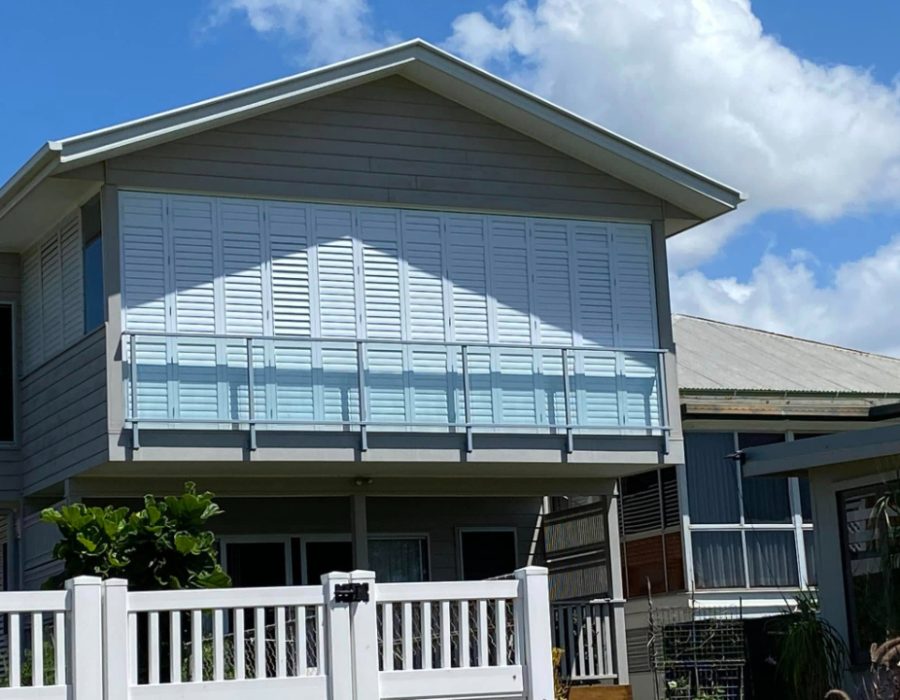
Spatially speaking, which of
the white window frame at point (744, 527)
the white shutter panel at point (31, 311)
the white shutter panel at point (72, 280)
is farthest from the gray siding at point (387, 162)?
the white window frame at point (744, 527)

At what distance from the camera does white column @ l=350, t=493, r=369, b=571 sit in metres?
20.4

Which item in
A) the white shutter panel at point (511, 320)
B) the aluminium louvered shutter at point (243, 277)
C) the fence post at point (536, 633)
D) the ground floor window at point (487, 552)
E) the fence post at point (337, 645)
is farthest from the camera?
the ground floor window at point (487, 552)

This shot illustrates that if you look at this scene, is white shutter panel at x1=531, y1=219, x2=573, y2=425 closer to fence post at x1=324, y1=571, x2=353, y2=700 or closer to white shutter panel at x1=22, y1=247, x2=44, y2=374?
white shutter panel at x1=22, y1=247, x2=44, y2=374

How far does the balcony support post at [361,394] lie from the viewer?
19.1 meters

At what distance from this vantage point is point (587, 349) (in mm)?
20500

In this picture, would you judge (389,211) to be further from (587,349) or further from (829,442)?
(829,442)

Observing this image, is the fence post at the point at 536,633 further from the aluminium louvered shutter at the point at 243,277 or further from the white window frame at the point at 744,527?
the white window frame at the point at 744,527

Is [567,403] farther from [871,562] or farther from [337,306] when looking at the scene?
[871,562]

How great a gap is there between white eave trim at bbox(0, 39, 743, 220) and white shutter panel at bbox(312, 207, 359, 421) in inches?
60.5

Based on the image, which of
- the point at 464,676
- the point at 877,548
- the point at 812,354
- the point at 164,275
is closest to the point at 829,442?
the point at 877,548

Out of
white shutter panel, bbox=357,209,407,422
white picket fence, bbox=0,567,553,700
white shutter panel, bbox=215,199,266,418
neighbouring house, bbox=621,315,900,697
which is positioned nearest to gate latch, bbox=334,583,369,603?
white picket fence, bbox=0,567,553,700

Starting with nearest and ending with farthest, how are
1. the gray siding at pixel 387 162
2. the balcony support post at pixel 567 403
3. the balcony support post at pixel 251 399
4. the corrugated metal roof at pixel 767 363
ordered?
the balcony support post at pixel 251 399
the gray siding at pixel 387 162
the balcony support post at pixel 567 403
the corrugated metal roof at pixel 767 363

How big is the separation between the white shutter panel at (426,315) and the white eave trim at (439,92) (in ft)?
5.55

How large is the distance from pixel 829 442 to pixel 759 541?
25.2 ft
